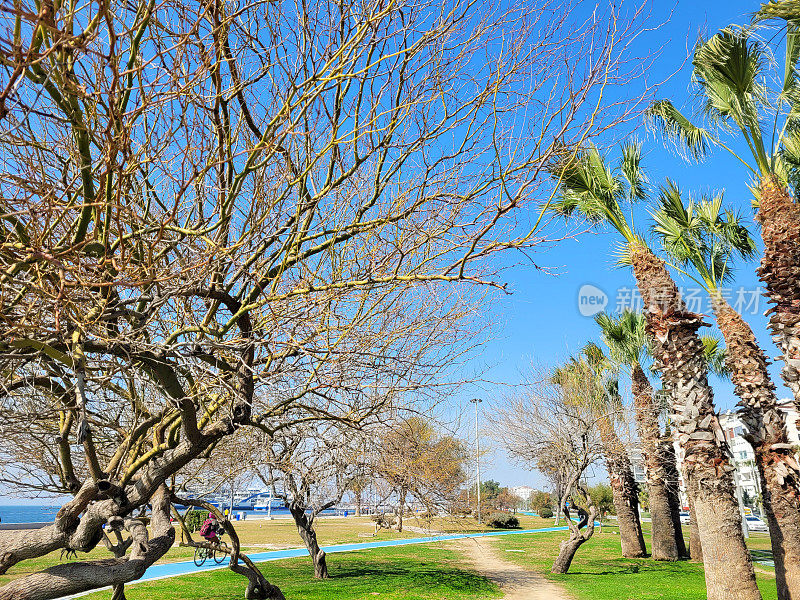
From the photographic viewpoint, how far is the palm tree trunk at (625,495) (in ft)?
64.4

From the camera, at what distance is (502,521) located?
3966 centimetres

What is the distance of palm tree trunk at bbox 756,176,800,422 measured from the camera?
9.43 metres

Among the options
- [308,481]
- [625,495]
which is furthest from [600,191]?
[625,495]

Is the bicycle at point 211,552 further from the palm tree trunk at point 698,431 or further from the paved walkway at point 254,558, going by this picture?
the palm tree trunk at point 698,431

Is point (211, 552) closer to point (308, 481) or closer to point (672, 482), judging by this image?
point (308, 481)

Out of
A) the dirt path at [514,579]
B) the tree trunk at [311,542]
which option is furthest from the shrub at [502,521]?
the tree trunk at [311,542]

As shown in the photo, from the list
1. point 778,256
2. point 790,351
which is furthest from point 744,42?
point 790,351

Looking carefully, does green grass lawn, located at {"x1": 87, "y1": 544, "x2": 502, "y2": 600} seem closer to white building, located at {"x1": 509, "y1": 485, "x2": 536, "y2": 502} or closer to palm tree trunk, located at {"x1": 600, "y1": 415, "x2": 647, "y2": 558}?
palm tree trunk, located at {"x1": 600, "y1": 415, "x2": 647, "y2": 558}

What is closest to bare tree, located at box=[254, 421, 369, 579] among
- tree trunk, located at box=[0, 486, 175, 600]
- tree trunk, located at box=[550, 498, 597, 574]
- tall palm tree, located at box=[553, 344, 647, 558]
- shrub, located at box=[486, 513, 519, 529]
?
tree trunk, located at box=[0, 486, 175, 600]

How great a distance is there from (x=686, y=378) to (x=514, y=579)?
25.5ft

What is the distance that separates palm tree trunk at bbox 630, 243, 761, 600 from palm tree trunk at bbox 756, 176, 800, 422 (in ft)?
4.55

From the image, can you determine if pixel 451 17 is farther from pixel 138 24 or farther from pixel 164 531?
pixel 164 531

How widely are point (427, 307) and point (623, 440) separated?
15823 mm

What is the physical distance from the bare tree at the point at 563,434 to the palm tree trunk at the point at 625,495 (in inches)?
21.8
